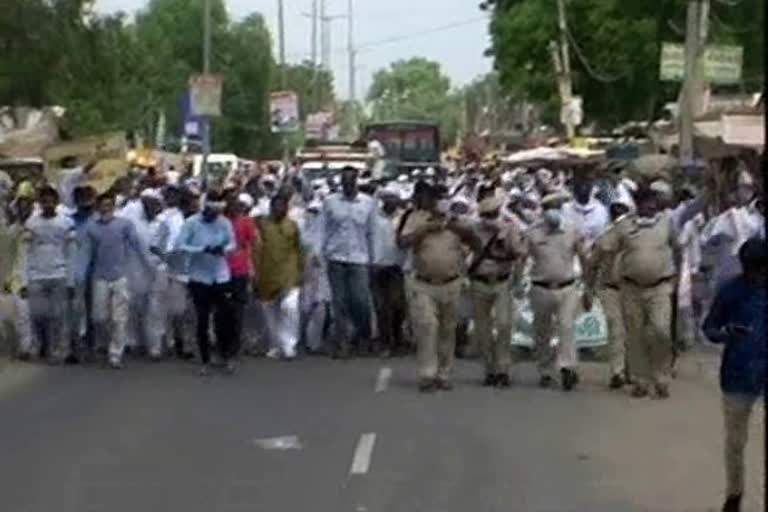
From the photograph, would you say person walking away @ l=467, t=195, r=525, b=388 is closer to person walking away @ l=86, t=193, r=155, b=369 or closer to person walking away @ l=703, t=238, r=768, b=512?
person walking away @ l=86, t=193, r=155, b=369

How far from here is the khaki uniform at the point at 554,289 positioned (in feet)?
63.1

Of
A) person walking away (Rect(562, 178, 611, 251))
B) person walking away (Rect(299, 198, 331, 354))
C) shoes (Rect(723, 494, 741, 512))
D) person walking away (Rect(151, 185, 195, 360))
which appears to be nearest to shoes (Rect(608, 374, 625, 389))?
person walking away (Rect(562, 178, 611, 251))

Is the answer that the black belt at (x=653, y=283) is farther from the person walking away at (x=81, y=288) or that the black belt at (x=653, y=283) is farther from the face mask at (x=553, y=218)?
the person walking away at (x=81, y=288)

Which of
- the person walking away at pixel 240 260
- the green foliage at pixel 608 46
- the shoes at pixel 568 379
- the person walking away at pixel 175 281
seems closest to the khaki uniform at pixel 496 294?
the shoes at pixel 568 379

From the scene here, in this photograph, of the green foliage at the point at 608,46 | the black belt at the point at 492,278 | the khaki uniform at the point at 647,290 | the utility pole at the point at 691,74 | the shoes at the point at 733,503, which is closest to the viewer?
the shoes at the point at 733,503

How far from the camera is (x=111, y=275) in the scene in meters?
21.7

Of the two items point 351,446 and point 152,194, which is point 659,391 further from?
point 152,194

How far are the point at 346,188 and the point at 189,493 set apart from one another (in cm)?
1004

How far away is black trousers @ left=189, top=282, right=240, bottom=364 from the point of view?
2105 centimetres

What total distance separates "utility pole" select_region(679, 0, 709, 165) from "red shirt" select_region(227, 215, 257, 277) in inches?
→ 570

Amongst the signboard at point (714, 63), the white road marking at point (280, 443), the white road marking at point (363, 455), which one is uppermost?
the signboard at point (714, 63)

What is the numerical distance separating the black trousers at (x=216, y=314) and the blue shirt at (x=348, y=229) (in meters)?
1.80

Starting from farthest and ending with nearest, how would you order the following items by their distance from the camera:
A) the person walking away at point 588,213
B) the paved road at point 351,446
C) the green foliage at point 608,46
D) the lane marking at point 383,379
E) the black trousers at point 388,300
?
the green foliage at point 608,46
the black trousers at point 388,300
the person walking away at point 588,213
the lane marking at point 383,379
the paved road at point 351,446

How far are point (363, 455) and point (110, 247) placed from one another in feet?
24.5
